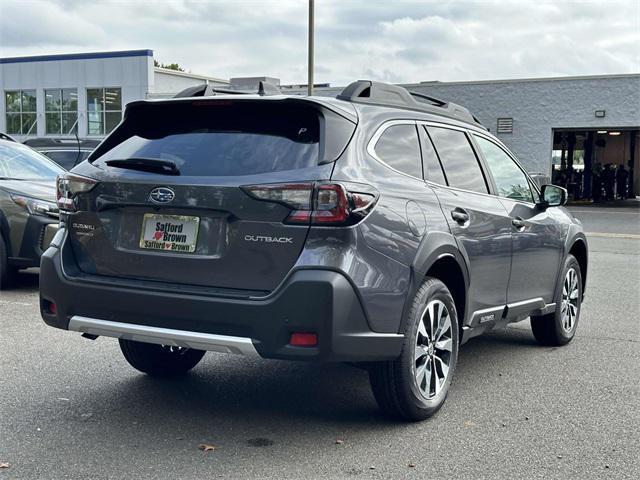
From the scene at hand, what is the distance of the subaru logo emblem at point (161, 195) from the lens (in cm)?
422

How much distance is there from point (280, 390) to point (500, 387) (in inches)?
59.0

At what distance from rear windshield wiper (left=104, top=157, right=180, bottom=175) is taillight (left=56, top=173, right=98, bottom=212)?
0.56ft

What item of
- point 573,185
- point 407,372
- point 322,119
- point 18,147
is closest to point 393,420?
point 407,372

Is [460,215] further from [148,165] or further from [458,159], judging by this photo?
[148,165]

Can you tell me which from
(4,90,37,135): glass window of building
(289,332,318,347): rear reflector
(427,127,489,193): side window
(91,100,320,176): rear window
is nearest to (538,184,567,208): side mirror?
(427,127,489,193): side window

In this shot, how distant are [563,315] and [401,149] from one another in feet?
9.16

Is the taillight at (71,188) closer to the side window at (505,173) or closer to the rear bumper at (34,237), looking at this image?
the side window at (505,173)

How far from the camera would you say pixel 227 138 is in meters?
4.34

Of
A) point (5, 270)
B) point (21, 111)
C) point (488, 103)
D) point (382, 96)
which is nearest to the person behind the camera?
point (382, 96)

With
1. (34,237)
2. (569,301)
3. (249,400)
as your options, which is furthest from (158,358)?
(34,237)

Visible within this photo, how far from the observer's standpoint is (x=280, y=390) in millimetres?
5273

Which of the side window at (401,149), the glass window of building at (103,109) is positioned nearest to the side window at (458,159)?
the side window at (401,149)

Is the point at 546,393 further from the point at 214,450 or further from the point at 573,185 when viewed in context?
the point at 573,185

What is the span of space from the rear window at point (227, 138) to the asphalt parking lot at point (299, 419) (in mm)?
1449
